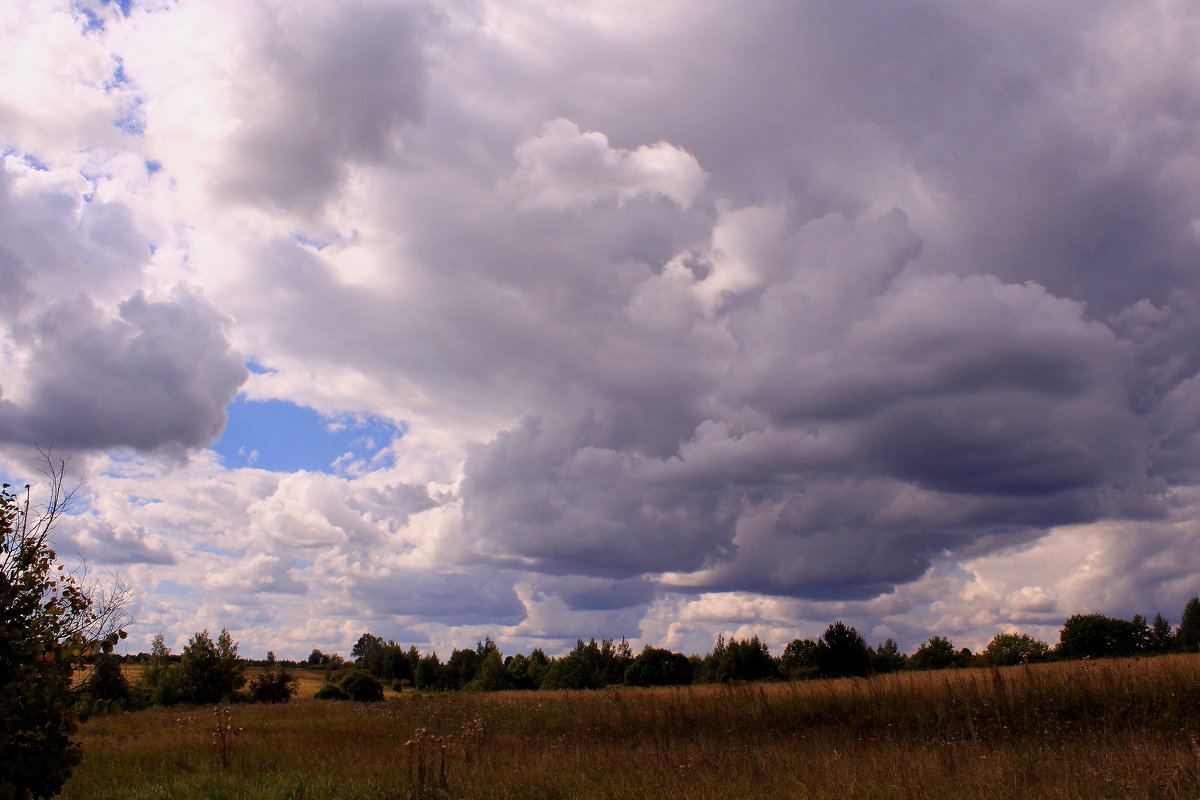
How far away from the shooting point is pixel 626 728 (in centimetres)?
2108

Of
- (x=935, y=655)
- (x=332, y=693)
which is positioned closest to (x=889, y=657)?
(x=935, y=655)

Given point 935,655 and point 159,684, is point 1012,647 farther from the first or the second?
point 159,684

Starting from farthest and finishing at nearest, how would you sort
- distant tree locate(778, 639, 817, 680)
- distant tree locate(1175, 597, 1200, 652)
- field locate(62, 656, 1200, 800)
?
distant tree locate(1175, 597, 1200, 652)
distant tree locate(778, 639, 817, 680)
field locate(62, 656, 1200, 800)

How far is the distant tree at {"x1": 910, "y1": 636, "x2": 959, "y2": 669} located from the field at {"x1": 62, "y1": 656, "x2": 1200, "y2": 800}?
175ft

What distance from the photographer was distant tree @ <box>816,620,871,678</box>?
52.7 meters

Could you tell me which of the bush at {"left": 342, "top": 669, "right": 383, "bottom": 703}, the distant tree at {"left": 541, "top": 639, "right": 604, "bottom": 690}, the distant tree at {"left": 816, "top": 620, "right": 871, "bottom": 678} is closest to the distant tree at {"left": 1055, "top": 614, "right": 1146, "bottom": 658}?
the distant tree at {"left": 816, "top": 620, "right": 871, "bottom": 678}

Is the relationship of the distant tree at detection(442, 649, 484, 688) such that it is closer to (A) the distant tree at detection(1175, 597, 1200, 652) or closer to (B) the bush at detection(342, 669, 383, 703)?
(B) the bush at detection(342, 669, 383, 703)

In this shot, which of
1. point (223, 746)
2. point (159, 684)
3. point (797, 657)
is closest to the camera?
point (223, 746)

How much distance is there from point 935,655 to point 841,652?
68.9ft

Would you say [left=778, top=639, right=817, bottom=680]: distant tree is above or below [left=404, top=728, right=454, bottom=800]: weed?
below

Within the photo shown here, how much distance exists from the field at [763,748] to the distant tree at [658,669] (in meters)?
48.5

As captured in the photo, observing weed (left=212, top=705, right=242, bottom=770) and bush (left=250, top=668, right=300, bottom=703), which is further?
bush (left=250, top=668, right=300, bottom=703)

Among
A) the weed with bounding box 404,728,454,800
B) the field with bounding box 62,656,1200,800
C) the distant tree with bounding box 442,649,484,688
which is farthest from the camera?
the distant tree with bounding box 442,649,484,688

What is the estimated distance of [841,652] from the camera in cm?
5428
